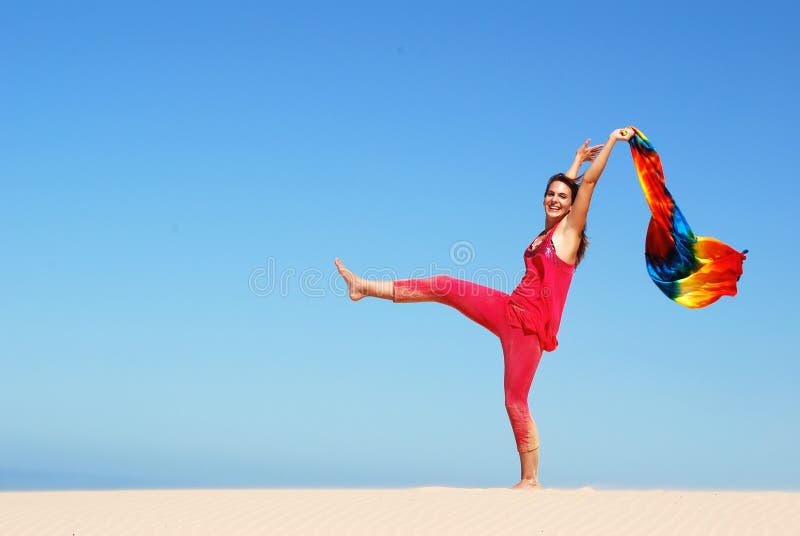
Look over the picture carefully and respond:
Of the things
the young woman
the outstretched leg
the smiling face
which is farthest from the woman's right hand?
the outstretched leg

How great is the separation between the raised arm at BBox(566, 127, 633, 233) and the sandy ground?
273 centimetres

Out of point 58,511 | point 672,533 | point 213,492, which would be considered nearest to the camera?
point 672,533

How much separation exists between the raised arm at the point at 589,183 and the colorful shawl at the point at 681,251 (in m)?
0.27

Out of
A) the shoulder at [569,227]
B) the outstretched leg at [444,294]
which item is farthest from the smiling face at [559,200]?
the outstretched leg at [444,294]

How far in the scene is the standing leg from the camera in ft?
32.3

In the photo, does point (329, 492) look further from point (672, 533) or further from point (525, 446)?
point (672, 533)

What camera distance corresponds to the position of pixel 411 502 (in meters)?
9.18

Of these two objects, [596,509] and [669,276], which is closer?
[596,509]

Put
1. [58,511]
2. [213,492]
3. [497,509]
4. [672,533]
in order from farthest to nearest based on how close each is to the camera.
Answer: [213,492] → [58,511] → [497,509] → [672,533]

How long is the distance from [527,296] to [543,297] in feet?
0.54

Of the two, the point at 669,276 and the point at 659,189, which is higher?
the point at 659,189

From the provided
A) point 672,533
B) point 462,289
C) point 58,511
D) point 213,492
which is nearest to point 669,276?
point 462,289

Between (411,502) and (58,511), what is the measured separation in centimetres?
362

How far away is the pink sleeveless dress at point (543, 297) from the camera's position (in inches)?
390
